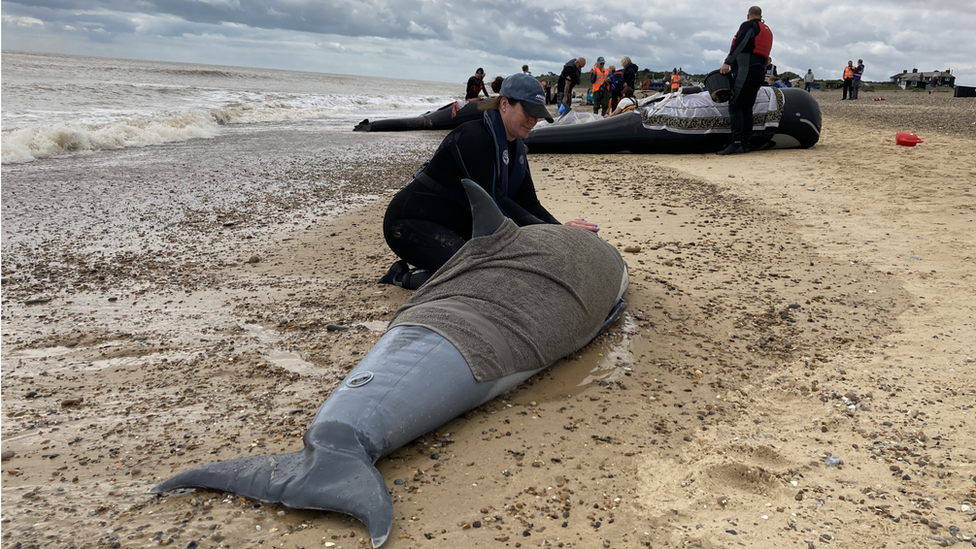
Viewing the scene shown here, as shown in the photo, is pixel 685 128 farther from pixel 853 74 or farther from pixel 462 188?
pixel 853 74

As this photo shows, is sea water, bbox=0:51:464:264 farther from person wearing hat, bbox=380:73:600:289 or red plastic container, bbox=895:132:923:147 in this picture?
red plastic container, bbox=895:132:923:147

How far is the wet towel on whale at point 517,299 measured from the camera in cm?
352

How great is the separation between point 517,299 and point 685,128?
909cm

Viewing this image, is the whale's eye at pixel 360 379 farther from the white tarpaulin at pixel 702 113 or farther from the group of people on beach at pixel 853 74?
the group of people on beach at pixel 853 74

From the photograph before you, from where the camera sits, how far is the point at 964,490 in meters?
2.82

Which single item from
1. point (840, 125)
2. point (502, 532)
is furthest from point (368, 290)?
point (840, 125)

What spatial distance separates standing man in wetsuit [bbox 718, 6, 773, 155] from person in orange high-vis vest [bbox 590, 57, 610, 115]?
26.1 ft

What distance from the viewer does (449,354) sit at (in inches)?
132

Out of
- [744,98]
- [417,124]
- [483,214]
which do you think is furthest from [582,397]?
[417,124]

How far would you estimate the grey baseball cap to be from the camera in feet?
13.9

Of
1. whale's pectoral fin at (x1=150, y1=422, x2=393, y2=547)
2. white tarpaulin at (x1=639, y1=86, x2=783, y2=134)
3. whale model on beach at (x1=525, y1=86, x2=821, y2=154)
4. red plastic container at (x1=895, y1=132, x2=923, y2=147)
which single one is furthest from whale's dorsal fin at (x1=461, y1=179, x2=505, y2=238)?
red plastic container at (x1=895, y1=132, x2=923, y2=147)

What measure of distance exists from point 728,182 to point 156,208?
22.8ft

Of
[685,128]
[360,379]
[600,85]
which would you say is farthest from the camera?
[600,85]

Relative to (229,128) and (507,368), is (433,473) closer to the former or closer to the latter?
(507,368)
